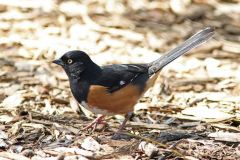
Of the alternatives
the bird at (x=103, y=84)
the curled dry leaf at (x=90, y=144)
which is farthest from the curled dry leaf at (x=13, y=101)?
the curled dry leaf at (x=90, y=144)

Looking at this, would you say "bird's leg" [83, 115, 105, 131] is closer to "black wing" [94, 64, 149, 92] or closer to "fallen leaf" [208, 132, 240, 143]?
"black wing" [94, 64, 149, 92]

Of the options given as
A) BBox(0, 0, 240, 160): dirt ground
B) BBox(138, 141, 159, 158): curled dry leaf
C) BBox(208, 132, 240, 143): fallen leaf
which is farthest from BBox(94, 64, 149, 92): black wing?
BBox(208, 132, 240, 143): fallen leaf

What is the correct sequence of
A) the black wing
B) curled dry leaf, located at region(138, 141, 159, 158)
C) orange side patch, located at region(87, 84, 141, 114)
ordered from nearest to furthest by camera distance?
curled dry leaf, located at region(138, 141, 159, 158) → orange side patch, located at region(87, 84, 141, 114) → the black wing

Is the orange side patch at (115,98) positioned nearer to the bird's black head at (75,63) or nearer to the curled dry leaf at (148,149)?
the bird's black head at (75,63)

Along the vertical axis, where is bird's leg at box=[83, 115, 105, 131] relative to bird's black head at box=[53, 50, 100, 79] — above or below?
below

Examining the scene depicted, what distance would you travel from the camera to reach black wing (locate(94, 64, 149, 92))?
5207 mm

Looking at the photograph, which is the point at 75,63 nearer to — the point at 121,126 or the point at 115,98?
the point at 115,98

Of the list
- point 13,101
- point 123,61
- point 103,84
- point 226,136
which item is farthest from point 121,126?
point 123,61

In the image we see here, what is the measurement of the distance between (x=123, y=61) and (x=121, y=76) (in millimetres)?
1589

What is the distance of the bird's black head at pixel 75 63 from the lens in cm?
524

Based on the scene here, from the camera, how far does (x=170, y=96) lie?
6230 mm

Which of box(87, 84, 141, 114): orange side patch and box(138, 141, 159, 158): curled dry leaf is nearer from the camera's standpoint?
box(138, 141, 159, 158): curled dry leaf

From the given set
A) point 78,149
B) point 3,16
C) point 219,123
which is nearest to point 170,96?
point 219,123

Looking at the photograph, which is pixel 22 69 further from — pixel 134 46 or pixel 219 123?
pixel 219 123
